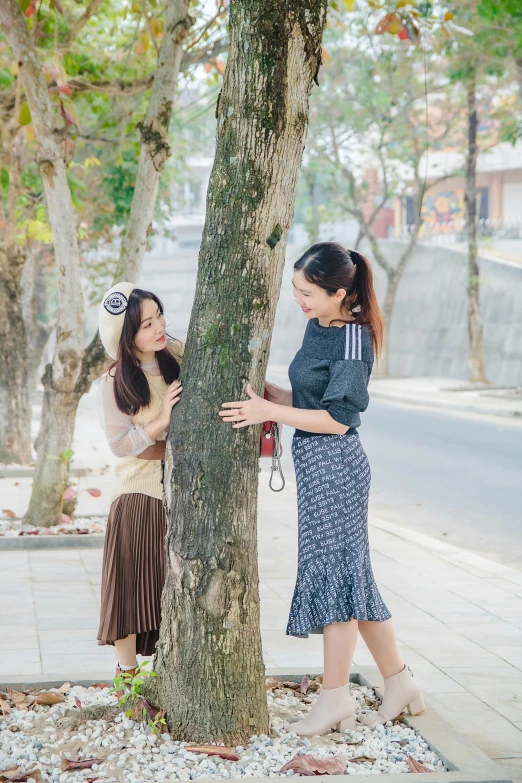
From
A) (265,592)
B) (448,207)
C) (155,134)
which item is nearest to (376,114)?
(448,207)

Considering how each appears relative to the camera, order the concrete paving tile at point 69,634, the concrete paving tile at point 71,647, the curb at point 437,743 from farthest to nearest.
→ the concrete paving tile at point 69,634 < the concrete paving tile at point 71,647 < the curb at point 437,743

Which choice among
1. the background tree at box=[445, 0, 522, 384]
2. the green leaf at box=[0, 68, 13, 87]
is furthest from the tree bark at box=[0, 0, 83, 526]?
the background tree at box=[445, 0, 522, 384]

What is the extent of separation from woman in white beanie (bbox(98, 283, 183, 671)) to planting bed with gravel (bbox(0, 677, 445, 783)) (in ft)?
1.10

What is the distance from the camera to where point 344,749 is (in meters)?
3.40

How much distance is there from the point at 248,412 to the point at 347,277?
65cm

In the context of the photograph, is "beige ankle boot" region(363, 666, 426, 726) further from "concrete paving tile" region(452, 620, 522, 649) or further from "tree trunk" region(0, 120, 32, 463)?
"tree trunk" region(0, 120, 32, 463)

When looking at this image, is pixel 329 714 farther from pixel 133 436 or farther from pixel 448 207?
pixel 448 207

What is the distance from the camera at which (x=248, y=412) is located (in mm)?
3318

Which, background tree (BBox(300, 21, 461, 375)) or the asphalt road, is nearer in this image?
the asphalt road

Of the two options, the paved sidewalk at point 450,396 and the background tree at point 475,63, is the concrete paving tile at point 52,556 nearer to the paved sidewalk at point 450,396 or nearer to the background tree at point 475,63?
the background tree at point 475,63

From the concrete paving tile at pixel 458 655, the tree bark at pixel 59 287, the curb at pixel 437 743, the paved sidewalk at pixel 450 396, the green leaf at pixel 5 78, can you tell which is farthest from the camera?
the paved sidewalk at pixel 450 396

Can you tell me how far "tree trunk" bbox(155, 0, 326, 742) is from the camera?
3.31m

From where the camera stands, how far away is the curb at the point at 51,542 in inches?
299

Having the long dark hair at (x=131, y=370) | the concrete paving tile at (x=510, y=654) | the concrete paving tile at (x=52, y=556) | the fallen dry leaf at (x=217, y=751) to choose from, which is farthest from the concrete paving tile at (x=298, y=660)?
the concrete paving tile at (x=52, y=556)
